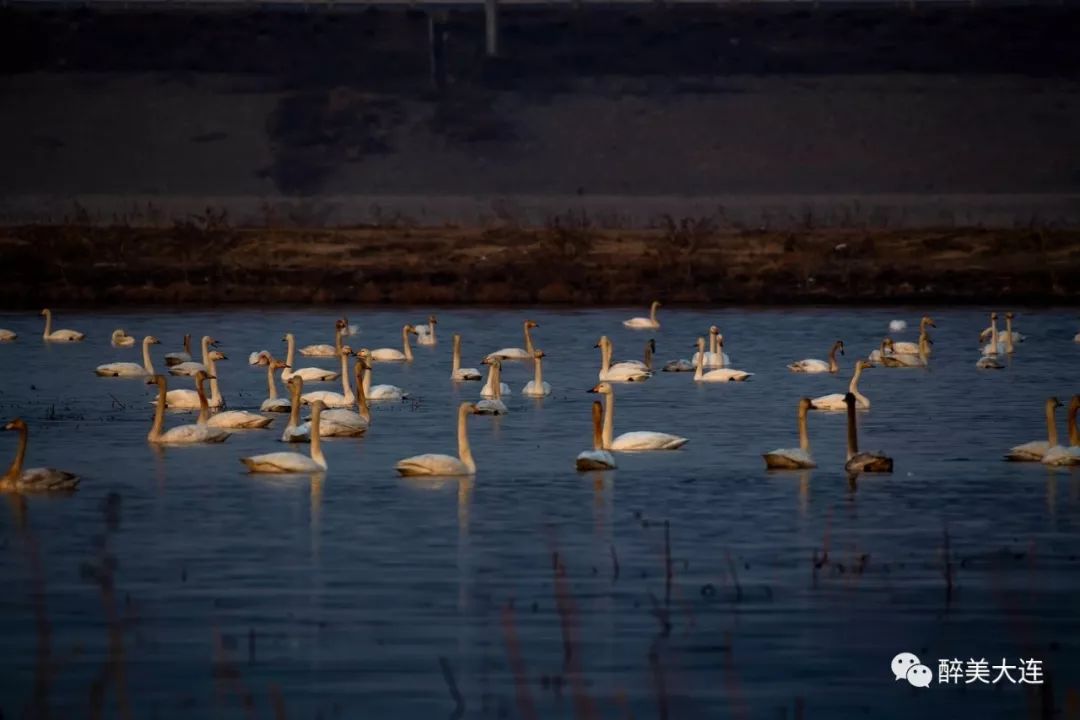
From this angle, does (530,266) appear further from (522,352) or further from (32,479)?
(32,479)

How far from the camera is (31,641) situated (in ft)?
39.4

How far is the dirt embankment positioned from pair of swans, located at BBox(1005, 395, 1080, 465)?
2227 cm

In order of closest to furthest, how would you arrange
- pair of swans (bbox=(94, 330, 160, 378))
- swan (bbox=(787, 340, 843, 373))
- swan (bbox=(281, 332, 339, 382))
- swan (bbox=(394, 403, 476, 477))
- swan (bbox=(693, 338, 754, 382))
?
swan (bbox=(394, 403, 476, 477)), swan (bbox=(281, 332, 339, 382)), swan (bbox=(693, 338, 754, 382)), pair of swans (bbox=(94, 330, 160, 378)), swan (bbox=(787, 340, 843, 373))

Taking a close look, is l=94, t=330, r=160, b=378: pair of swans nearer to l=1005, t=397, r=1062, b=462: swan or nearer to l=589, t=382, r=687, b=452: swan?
l=589, t=382, r=687, b=452: swan

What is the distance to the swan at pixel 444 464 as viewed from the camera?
61.4ft

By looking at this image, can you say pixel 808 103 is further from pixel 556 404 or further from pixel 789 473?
pixel 789 473

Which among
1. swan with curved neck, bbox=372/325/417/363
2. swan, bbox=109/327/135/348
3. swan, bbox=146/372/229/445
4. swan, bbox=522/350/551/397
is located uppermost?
swan, bbox=109/327/135/348

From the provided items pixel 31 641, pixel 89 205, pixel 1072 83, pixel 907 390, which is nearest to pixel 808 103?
pixel 1072 83

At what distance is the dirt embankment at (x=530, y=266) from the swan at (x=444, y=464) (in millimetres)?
23775

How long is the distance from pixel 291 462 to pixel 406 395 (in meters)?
7.67

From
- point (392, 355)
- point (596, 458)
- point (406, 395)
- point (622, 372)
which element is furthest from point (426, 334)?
point (596, 458)

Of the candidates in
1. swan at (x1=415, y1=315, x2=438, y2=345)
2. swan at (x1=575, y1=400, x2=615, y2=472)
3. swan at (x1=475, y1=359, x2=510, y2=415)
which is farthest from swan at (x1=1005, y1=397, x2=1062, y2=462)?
swan at (x1=415, y1=315, x2=438, y2=345)

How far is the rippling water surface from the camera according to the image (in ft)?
36.1

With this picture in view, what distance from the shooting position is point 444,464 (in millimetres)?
18734
